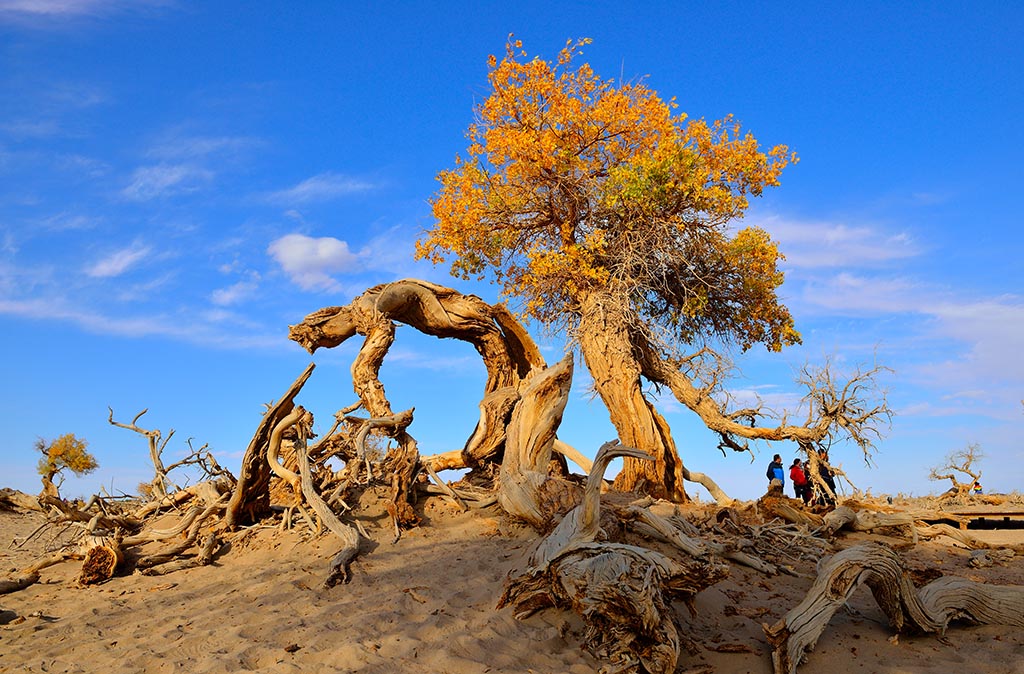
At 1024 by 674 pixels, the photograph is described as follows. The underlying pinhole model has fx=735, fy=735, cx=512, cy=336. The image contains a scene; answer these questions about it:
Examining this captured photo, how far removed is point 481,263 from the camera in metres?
15.4

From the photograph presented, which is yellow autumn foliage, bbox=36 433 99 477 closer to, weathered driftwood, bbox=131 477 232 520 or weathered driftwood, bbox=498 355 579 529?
weathered driftwood, bbox=131 477 232 520

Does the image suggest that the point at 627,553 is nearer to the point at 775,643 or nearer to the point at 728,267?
the point at 775,643

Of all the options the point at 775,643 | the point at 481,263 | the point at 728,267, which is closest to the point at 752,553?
the point at 775,643

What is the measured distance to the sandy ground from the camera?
20.6 feet

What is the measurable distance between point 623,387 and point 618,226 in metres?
3.15

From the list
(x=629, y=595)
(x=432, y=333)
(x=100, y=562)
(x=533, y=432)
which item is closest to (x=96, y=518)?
(x=100, y=562)

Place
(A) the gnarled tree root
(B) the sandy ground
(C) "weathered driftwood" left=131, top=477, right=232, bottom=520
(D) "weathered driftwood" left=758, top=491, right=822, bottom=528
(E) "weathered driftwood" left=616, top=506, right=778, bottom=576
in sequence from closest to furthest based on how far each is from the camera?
(A) the gnarled tree root
(B) the sandy ground
(E) "weathered driftwood" left=616, top=506, right=778, bottom=576
(D) "weathered driftwood" left=758, top=491, right=822, bottom=528
(C) "weathered driftwood" left=131, top=477, right=232, bottom=520

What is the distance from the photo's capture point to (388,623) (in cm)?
687

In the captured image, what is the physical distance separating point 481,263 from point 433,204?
1.56m

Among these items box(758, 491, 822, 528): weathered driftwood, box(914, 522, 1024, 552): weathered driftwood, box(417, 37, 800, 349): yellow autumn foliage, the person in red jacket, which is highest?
box(417, 37, 800, 349): yellow autumn foliage

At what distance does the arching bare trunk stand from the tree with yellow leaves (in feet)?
0.09

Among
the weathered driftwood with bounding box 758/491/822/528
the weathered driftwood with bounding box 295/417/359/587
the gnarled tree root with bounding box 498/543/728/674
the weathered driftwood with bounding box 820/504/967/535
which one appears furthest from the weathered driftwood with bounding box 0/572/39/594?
the weathered driftwood with bounding box 820/504/967/535

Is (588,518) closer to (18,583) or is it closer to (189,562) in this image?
(189,562)

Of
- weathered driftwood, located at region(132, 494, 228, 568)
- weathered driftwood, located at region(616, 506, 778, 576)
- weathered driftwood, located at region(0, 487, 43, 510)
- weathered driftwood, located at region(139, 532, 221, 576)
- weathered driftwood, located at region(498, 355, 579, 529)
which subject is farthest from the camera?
weathered driftwood, located at region(0, 487, 43, 510)
